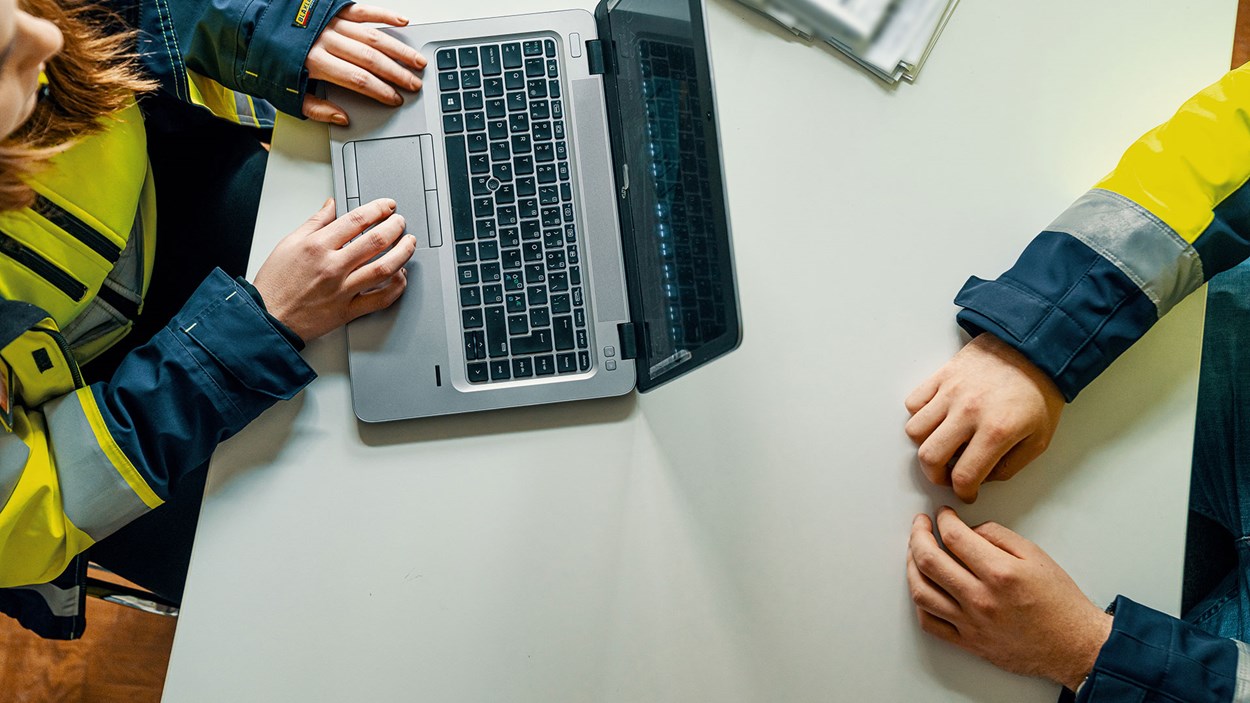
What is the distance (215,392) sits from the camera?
75 centimetres

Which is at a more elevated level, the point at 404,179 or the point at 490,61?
the point at 490,61

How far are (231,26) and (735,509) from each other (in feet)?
2.12

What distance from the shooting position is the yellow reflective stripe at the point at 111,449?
735 mm

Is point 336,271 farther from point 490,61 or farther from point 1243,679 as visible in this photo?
point 1243,679

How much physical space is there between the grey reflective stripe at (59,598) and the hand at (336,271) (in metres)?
0.32

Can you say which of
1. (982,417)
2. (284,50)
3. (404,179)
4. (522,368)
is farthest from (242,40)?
(982,417)

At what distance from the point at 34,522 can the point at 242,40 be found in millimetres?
462

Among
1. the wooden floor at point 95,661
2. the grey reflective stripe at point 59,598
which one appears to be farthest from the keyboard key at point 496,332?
the wooden floor at point 95,661

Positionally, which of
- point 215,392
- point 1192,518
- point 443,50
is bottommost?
point 1192,518

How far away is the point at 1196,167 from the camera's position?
771mm

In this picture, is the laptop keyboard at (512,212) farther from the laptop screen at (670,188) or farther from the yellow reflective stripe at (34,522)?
the yellow reflective stripe at (34,522)

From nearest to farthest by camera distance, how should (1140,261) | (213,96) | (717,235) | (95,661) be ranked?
(717,235), (1140,261), (213,96), (95,661)

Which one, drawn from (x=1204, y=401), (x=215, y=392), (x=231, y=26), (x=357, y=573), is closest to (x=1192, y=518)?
(x=1204, y=401)

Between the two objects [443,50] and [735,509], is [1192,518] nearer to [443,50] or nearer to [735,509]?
[735,509]
